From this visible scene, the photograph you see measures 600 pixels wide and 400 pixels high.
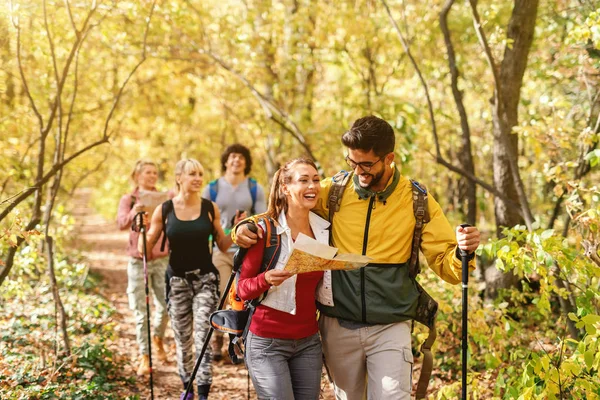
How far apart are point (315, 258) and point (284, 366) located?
79 cm

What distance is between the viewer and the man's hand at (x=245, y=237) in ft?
11.6

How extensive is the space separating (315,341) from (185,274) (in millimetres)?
2185

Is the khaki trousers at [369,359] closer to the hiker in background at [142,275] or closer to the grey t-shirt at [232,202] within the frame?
the grey t-shirt at [232,202]

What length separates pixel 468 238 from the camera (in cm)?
323

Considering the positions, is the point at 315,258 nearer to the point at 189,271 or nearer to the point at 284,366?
the point at 284,366

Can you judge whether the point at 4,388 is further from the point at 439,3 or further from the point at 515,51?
the point at 439,3

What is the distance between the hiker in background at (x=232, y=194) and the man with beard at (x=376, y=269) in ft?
10.8

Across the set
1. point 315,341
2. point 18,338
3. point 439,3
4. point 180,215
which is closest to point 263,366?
point 315,341

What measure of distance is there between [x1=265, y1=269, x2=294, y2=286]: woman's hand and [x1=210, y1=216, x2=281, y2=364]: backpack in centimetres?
22

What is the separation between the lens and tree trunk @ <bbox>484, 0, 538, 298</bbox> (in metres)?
6.34

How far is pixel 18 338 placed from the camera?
22.6ft

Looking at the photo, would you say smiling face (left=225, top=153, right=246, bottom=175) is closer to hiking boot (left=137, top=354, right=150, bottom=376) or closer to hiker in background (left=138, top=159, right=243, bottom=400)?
hiker in background (left=138, top=159, right=243, bottom=400)

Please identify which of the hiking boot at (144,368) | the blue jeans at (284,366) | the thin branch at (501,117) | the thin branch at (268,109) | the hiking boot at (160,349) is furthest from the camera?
the thin branch at (268,109)

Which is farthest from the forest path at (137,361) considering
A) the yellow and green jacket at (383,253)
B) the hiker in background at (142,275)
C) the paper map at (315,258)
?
the paper map at (315,258)
